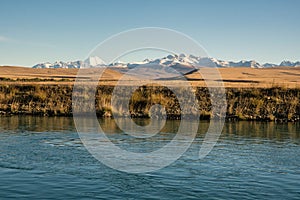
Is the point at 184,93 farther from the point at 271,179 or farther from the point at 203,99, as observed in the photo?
the point at 271,179

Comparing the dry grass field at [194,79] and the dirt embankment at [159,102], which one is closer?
the dirt embankment at [159,102]

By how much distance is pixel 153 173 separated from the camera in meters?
14.5

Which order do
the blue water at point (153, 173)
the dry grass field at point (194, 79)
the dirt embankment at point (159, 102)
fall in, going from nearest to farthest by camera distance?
the blue water at point (153, 173) < the dirt embankment at point (159, 102) < the dry grass field at point (194, 79)

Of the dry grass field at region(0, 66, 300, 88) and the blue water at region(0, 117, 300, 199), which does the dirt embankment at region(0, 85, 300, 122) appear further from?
the blue water at region(0, 117, 300, 199)

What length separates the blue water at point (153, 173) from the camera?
40.0ft

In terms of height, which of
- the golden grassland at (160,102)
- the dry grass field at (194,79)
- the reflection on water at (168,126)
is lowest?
the reflection on water at (168,126)

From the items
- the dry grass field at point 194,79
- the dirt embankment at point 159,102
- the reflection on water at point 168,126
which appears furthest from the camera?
the dry grass field at point 194,79

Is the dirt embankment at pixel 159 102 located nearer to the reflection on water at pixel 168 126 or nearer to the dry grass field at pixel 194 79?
the reflection on water at pixel 168 126

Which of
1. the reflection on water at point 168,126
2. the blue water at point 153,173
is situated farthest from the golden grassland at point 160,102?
the blue water at point 153,173

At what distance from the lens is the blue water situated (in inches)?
480

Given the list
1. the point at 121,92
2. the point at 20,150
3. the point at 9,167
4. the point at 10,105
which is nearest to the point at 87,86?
the point at 121,92

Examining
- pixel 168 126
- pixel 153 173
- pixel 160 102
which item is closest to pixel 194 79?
pixel 160 102

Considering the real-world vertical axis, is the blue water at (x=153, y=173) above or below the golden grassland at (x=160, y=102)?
below

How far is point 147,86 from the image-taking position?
3978 centimetres
